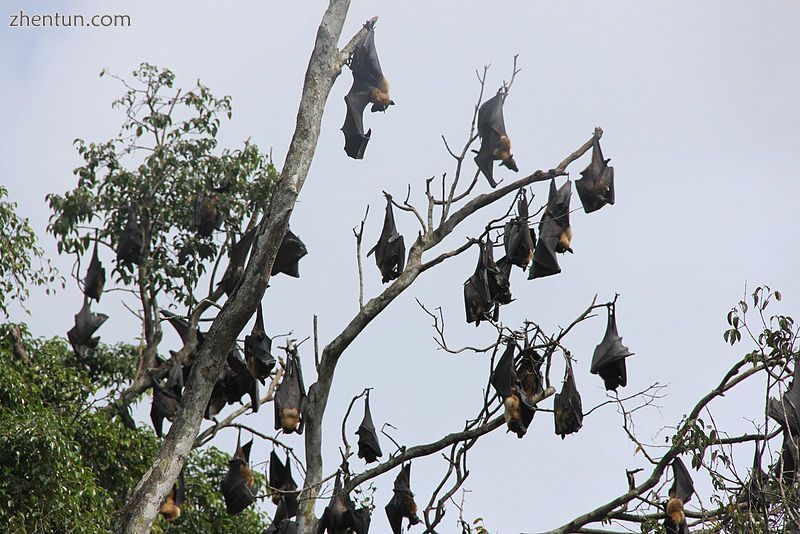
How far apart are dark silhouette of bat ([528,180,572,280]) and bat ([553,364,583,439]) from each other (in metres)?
1.00

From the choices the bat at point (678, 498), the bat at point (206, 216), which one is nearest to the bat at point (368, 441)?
the bat at point (678, 498)

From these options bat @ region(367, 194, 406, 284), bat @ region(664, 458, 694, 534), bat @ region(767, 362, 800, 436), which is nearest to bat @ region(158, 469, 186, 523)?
bat @ region(367, 194, 406, 284)

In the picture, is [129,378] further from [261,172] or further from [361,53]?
[361,53]

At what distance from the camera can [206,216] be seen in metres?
14.7

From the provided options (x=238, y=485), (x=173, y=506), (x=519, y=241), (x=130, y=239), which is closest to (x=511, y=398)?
(x=519, y=241)

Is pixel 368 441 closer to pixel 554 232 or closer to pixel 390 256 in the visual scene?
pixel 390 256

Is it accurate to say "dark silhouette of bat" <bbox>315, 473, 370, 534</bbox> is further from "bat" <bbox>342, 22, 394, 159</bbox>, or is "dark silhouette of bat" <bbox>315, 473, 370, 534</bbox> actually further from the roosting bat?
"bat" <bbox>342, 22, 394, 159</bbox>

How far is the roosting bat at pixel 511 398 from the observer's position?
7906 millimetres

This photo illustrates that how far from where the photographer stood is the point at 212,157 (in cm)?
1588

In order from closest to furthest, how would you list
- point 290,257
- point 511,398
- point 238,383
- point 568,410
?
point 511,398, point 568,410, point 238,383, point 290,257

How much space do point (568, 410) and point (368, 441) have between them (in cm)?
214

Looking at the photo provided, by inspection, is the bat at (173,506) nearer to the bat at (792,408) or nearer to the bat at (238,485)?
the bat at (238,485)

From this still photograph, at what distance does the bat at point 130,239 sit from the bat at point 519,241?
769cm

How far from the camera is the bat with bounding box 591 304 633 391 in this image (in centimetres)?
924
